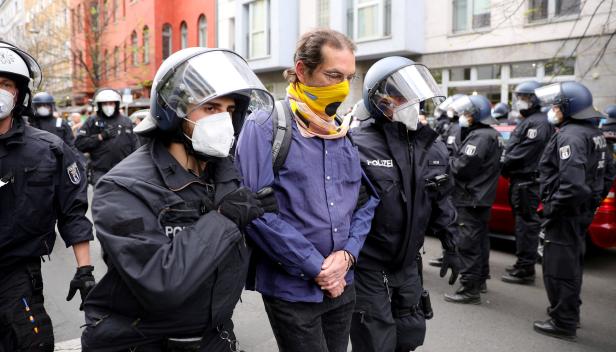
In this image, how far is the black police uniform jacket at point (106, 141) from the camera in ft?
24.8

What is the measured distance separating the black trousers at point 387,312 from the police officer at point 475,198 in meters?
2.50

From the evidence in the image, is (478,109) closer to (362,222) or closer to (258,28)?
(362,222)

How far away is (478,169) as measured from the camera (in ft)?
19.5

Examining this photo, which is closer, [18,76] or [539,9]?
[18,76]

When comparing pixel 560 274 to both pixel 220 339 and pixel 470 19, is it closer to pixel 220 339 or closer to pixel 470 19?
pixel 220 339

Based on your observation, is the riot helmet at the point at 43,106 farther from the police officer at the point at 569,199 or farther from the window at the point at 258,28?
the window at the point at 258,28

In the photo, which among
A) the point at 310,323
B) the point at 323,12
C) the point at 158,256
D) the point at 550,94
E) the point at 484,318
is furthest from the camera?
the point at 323,12

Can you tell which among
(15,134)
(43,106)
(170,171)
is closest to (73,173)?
(15,134)

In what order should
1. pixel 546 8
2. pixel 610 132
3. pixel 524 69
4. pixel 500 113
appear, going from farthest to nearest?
pixel 524 69 < pixel 546 8 < pixel 500 113 < pixel 610 132

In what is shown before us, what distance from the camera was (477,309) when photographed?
5410 mm

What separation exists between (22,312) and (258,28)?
21480mm

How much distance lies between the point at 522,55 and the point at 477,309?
1040 centimetres

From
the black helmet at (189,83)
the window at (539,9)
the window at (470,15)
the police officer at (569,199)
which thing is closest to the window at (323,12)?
the window at (470,15)

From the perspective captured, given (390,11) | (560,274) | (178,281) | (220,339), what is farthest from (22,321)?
(390,11)
